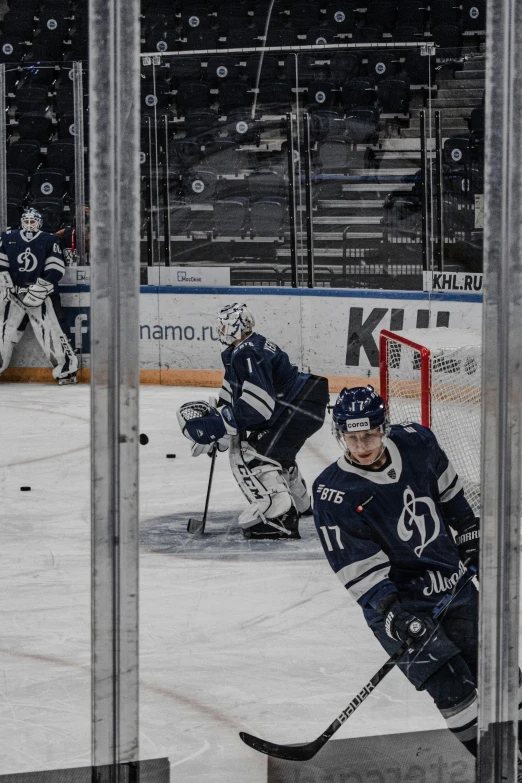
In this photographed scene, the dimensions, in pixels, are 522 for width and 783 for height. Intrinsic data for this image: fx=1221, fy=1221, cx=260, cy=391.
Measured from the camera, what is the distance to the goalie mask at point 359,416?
7.32 feet

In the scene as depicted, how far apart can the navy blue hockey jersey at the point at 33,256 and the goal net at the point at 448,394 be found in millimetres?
3641

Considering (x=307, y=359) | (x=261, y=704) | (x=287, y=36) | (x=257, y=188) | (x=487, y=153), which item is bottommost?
(x=261, y=704)

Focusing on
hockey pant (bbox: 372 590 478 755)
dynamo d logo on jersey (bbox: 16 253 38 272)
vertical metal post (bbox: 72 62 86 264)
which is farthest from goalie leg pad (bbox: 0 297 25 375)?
hockey pant (bbox: 372 590 478 755)

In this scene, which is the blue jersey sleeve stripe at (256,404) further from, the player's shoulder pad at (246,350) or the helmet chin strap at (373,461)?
the helmet chin strap at (373,461)

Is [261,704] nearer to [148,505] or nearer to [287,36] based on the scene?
[148,505]

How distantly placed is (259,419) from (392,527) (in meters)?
1.64

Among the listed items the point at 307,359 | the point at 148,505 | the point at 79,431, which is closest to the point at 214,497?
the point at 148,505

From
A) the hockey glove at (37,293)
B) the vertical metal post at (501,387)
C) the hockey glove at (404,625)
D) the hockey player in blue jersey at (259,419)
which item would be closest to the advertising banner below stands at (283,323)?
the hockey glove at (37,293)

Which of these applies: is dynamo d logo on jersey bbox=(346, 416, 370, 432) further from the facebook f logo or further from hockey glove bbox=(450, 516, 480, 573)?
the facebook f logo

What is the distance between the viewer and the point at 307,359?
7.09 m

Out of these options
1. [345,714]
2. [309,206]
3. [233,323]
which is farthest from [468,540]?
[309,206]

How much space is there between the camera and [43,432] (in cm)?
589

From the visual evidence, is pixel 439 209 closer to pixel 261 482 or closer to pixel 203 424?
pixel 261 482

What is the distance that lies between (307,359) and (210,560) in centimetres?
343
